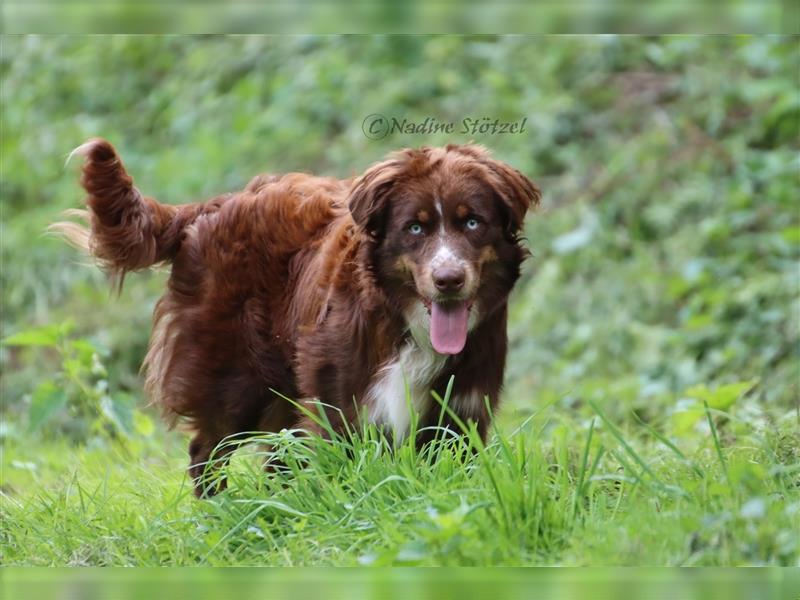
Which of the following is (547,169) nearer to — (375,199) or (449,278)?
(375,199)

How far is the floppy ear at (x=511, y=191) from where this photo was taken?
204 inches

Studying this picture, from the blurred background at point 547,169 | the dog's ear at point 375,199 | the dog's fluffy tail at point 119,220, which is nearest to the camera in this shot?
the dog's ear at point 375,199

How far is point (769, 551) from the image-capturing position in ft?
13.0

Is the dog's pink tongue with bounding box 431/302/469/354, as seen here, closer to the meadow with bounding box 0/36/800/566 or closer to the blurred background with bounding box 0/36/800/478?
the meadow with bounding box 0/36/800/566

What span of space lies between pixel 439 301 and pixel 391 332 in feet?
1.02

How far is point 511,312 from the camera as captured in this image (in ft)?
34.7

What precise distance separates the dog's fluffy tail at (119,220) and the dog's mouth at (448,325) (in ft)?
4.97

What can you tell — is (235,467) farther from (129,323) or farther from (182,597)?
(129,323)

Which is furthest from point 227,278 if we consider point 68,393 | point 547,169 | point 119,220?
point 547,169

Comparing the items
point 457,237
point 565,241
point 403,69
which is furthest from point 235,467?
point 403,69

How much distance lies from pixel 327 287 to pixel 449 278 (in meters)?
0.78

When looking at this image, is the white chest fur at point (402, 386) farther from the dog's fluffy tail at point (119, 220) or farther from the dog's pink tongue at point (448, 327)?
the dog's fluffy tail at point (119, 220)

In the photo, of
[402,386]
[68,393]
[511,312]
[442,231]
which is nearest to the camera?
[442,231]

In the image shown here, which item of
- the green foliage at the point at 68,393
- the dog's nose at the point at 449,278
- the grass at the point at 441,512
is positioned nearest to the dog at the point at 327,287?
the dog's nose at the point at 449,278
